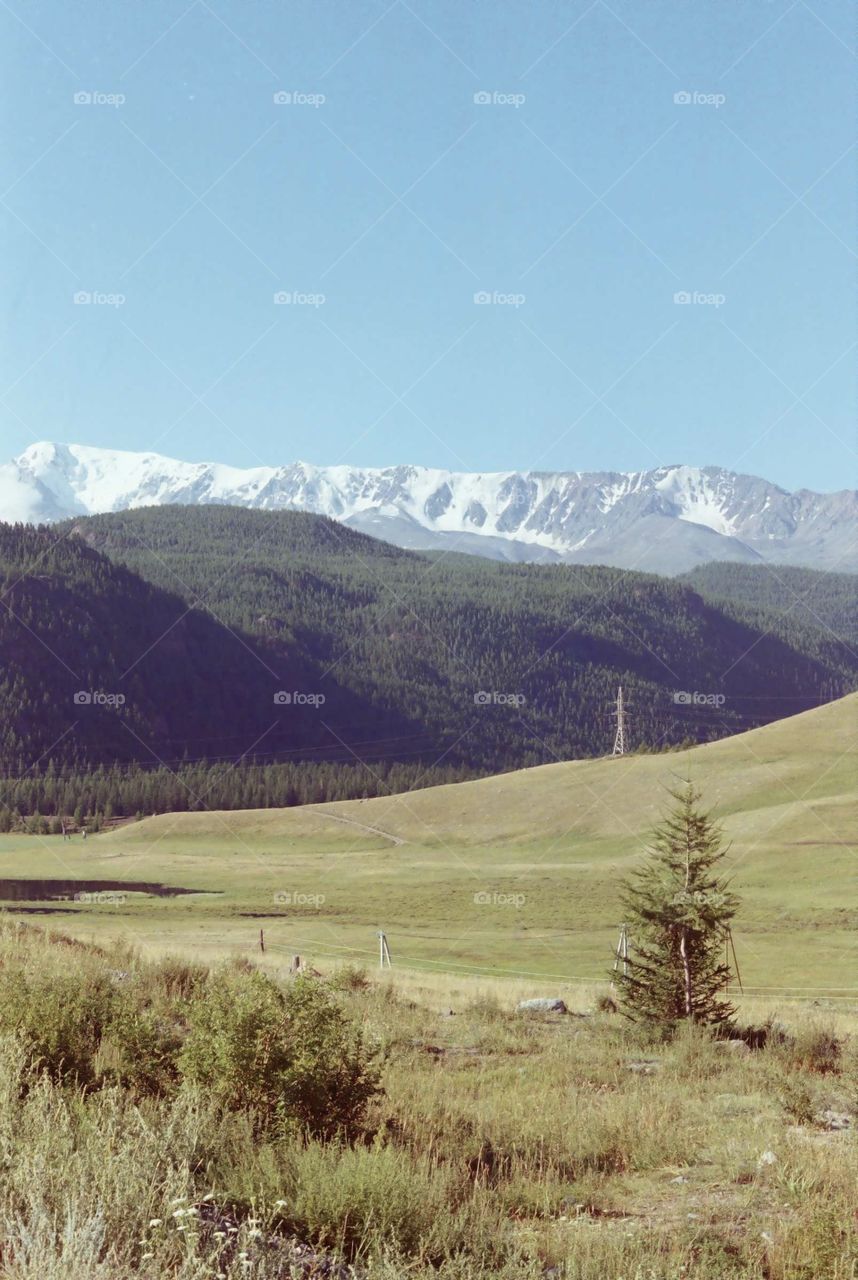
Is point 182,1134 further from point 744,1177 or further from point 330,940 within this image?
point 330,940

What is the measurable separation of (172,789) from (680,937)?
139 meters

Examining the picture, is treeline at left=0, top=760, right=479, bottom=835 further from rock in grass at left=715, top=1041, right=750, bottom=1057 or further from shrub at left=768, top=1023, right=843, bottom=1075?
rock in grass at left=715, top=1041, right=750, bottom=1057

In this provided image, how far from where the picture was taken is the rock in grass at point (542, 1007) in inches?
778

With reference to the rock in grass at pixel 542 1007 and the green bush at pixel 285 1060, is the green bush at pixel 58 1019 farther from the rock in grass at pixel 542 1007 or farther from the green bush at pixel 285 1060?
the rock in grass at pixel 542 1007

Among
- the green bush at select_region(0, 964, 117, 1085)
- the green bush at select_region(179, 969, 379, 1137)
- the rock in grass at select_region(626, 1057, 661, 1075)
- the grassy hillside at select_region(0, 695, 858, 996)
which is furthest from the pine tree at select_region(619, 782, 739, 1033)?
the grassy hillside at select_region(0, 695, 858, 996)

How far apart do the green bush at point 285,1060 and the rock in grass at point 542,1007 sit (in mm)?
11781

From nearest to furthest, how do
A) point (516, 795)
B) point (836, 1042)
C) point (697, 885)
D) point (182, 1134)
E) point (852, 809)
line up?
point (182, 1134), point (836, 1042), point (697, 885), point (852, 809), point (516, 795)

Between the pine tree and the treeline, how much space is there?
396 feet

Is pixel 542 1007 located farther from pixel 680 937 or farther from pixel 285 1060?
pixel 285 1060

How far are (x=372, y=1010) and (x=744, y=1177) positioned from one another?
9.20 metres

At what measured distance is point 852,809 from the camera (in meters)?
67.8

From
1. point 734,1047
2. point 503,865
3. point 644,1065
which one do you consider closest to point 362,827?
point 503,865

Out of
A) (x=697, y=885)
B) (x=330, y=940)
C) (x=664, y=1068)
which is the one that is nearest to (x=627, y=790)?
(x=330, y=940)

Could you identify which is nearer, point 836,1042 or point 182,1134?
point 182,1134
